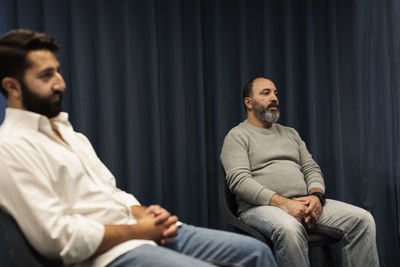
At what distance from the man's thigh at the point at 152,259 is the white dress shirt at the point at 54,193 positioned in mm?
Answer: 25

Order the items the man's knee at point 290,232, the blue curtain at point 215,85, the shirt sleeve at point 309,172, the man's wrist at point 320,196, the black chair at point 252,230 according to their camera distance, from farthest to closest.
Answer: the blue curtain at point 215,85 → the shirt sleeve at point 309,172 → the man's wrist at point 320,196 → the black chair at point 252,230 → the man's knee at point 290,232

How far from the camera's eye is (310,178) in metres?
2.53

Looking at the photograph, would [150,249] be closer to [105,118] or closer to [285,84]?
[105,118]

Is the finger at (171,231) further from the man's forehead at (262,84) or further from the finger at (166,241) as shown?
the man's forehead at (262,84)

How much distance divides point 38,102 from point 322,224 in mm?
1705

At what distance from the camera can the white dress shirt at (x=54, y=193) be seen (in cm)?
119

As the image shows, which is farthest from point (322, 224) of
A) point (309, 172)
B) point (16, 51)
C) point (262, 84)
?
point (16, 51)

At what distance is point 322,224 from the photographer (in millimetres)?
2326

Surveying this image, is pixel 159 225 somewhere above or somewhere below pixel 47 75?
below

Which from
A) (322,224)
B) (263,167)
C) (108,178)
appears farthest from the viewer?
(263,167)

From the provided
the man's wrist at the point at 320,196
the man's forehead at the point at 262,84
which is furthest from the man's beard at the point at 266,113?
the man's wrist at the point at 320,196

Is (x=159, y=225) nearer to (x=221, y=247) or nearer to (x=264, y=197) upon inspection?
(x=221, y=247)

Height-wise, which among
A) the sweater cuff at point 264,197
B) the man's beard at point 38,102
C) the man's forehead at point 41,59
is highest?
the man's forehead at point 41,59

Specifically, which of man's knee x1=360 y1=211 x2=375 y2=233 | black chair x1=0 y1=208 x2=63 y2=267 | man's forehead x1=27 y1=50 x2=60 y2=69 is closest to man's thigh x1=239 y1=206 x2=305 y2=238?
man's knee x1=360 y1=211 x2=375 y2=233
